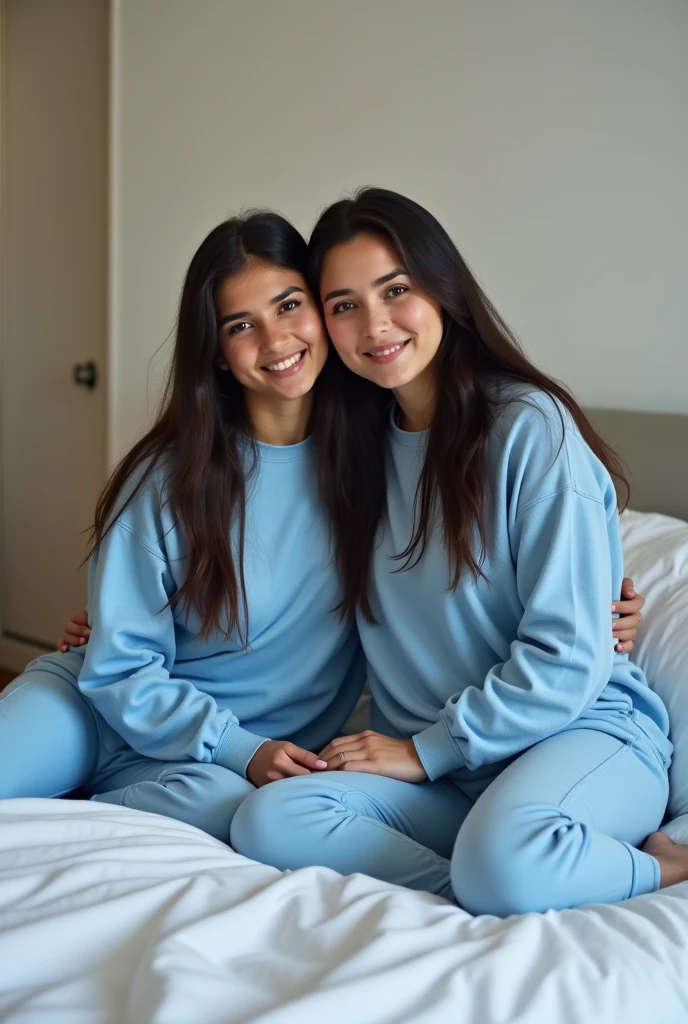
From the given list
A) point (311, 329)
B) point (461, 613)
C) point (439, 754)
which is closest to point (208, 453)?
point (311, 329)

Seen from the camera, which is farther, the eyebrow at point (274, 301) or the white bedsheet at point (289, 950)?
the eyebrow at point (274, 301)

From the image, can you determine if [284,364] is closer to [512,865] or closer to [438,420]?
[438,420]

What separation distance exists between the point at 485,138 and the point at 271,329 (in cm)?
96

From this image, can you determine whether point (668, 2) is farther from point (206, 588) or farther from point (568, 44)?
point (206, 588)

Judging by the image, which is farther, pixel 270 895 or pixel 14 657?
pixel 14 657

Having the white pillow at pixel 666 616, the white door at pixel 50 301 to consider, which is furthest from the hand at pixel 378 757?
the white door at pixel 50 301

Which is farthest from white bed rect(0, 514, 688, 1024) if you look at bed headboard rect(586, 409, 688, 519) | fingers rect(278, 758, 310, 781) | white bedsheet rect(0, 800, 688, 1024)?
bed headboard rect(586, 409, 688, 519)

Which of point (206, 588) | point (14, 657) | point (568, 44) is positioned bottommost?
point (14, 657)

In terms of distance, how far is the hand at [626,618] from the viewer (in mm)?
1493

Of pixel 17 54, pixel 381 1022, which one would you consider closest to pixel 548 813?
pixel 381 1022

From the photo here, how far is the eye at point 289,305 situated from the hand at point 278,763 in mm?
634

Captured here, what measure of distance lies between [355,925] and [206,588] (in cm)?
67

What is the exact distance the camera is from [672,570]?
5.41ft

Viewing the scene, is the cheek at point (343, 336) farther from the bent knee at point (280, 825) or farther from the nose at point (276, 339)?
the bent knee at point (280, 825)
